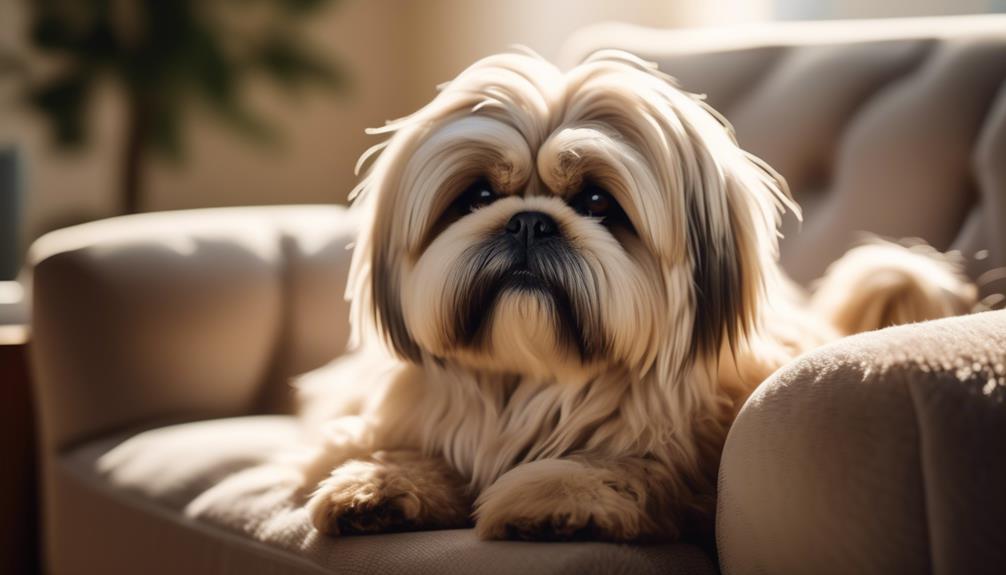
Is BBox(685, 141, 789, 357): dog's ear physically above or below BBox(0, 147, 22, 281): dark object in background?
above

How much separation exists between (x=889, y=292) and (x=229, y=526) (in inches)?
38.7

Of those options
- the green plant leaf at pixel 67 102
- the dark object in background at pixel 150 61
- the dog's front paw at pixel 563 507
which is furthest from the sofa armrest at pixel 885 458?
the green plant leaf at pixel 67 102

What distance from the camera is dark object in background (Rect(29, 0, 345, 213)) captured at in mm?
3812

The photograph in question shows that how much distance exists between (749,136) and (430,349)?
959mm

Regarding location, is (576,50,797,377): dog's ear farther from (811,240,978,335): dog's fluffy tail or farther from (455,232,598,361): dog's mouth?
(811,240,978,335): dog's fluffy tail

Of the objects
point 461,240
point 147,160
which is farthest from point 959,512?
point 147,160

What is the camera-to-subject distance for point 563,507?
3.38ft

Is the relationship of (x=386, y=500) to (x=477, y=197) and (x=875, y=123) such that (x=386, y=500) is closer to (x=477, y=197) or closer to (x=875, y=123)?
(x=477, y=197)

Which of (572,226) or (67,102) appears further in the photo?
(67,102)

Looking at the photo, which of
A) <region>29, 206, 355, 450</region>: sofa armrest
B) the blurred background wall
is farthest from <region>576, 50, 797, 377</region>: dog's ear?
the blurred background wall

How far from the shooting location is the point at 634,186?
1132mm

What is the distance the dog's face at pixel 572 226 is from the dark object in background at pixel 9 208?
2.43m

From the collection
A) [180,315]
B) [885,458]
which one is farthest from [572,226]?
[180,315]

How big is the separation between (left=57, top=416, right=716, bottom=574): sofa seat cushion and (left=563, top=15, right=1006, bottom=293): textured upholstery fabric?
0.89 metres
